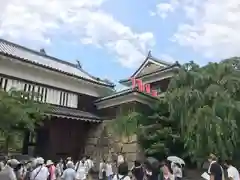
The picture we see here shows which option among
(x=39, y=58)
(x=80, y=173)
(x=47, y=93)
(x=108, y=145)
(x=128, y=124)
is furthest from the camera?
(x=39, y=58)

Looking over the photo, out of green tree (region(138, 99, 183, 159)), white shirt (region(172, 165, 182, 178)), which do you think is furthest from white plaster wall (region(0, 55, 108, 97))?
white shirt (region(172, 165, 182, 178))

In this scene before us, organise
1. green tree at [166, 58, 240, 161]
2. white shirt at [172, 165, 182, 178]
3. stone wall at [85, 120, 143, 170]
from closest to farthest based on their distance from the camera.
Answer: white shirt at [172, 165, 182, 178], green tree at [166, 58, 240, 161], stone wall at [85, 120, 143, 170]

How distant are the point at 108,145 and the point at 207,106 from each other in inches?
225

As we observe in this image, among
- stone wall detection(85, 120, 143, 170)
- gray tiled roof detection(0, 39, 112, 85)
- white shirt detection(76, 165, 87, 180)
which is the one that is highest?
gray tiled roof detection(0, 39, 112, 85)

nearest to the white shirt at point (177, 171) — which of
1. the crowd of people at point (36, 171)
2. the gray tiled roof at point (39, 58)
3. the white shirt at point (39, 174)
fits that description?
the crowd of people at point (36, 171)

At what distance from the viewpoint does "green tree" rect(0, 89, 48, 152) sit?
956 cm

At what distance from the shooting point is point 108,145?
55.0 ft

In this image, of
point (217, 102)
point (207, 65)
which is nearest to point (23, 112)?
point (217, 102)

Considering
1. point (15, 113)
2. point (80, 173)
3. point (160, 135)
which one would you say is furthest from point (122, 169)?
point (160, 135)

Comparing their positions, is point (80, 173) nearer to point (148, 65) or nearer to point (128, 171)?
point (128, 171)

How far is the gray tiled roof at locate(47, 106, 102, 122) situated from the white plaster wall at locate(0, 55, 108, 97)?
4.06 feet

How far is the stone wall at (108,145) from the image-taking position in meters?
15.6

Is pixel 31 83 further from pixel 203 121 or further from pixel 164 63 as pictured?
pixel 164 63

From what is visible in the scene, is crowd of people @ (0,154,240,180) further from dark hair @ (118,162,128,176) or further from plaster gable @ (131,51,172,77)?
plaster gable @ (131,51,172,77)
